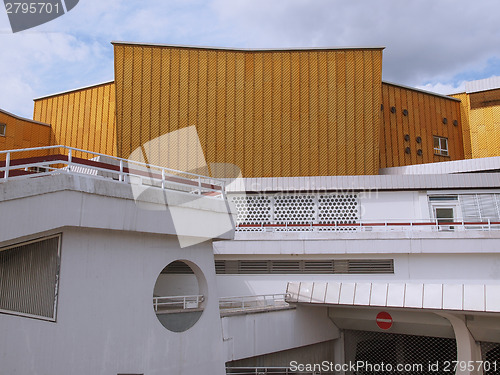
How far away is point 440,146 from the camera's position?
83.1ft

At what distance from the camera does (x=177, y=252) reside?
31.2 feet

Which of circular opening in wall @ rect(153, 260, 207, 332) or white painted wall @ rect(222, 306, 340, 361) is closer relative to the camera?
circular opening in wall @ rect(153, 260, 207, 332)

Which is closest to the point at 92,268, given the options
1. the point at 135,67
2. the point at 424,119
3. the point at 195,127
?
the point at 195,127

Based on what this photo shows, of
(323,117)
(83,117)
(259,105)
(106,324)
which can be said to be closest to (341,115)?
(323,117)

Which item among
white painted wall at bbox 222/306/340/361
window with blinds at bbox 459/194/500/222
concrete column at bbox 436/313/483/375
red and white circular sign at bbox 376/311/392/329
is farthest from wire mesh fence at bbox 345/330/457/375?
window with blinds at bbox 459/194/500/222

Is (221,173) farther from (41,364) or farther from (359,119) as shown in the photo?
(41,364)

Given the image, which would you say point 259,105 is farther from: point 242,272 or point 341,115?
point 242,272

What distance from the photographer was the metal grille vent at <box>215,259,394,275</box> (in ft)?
47.3

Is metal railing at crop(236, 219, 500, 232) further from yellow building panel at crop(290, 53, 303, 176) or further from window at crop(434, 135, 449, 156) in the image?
window at crop(434, 135, 449, 156)

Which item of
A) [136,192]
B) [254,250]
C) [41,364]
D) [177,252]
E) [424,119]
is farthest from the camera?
[424,119]

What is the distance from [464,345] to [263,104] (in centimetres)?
1272

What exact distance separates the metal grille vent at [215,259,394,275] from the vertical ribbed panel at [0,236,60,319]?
25.4 ft

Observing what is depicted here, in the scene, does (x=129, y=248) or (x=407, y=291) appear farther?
(x=407, y=291)

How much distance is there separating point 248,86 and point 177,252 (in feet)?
40.7
